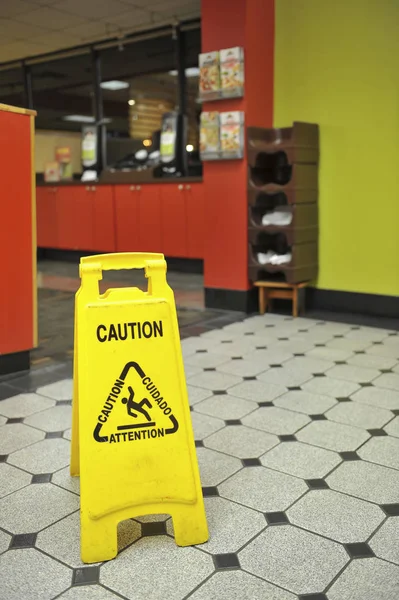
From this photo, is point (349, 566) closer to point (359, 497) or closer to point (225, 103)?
point (359, 497)

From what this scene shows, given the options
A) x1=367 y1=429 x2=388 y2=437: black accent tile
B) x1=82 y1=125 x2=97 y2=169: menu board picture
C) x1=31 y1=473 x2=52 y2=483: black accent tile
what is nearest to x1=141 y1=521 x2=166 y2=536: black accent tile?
x1=31 y1=473 x2=52 y2=483: black accent tile

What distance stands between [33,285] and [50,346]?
32.8 inches

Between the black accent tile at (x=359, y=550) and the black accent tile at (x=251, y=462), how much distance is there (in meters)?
0.67

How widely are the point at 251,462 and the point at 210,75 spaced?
12.6 feet

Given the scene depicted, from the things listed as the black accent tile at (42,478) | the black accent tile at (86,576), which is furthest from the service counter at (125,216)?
the black accent tile at (86,576)

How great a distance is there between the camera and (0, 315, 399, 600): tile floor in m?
1.88

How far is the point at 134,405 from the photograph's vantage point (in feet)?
6.67

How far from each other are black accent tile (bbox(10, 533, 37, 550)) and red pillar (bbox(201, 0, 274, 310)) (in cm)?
372

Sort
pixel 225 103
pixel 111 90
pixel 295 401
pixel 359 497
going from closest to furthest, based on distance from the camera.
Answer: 1. pixel 359 497
2. pixel 295 401
3. pixel 225 103
4. pixel 111 90

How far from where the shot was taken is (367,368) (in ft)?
13.1

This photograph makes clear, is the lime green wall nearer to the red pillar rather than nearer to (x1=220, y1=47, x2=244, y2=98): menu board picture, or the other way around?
the red pillar

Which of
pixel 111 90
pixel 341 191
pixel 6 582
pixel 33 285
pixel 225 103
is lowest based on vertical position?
pixel 6 582

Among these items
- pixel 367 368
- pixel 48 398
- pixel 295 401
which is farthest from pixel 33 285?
pixel 367 368

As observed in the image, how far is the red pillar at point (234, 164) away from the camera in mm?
5281
